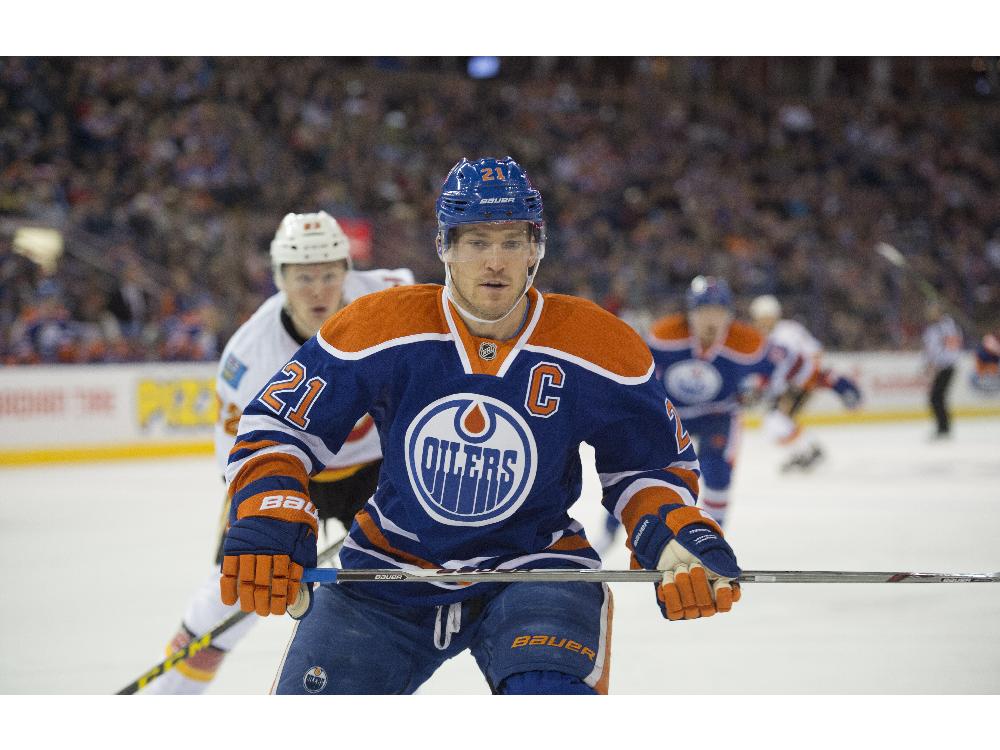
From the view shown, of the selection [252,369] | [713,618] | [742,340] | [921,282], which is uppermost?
[921,282]

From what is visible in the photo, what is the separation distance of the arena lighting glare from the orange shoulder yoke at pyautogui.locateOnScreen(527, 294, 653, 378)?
1360 centimetres

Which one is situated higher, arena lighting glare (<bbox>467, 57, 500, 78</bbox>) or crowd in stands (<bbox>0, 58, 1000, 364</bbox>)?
arena lighting glare (<bbox>467, 57, 500, 78</bbox>)

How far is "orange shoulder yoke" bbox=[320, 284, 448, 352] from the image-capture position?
7.16ft

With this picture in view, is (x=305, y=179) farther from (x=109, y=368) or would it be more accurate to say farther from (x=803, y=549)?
(x=803, y=549)

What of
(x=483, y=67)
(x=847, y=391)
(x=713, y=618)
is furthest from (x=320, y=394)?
(x=483, y=67)

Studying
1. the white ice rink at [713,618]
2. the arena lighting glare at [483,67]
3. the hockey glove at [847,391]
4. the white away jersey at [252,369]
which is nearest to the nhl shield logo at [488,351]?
the white away jersey at [252,369]

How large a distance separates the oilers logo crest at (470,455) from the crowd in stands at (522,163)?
742 centimetres

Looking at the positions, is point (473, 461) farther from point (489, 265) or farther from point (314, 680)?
point (314, 680)

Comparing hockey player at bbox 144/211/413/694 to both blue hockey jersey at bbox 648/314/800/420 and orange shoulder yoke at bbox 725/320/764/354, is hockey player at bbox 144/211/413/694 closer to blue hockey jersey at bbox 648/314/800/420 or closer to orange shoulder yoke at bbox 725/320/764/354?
blue hockey jersey at bbox 648/314/800/420

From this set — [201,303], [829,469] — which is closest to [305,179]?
[201,303]

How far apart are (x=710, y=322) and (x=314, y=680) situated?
147 inches

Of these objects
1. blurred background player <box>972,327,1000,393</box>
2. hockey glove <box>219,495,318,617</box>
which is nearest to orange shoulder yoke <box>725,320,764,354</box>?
hockey glove <box>219,495,318,617</box>

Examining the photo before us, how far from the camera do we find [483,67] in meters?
15.7

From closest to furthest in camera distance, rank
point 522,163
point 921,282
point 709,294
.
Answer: point 709,294
point 921,282
point 522,163
